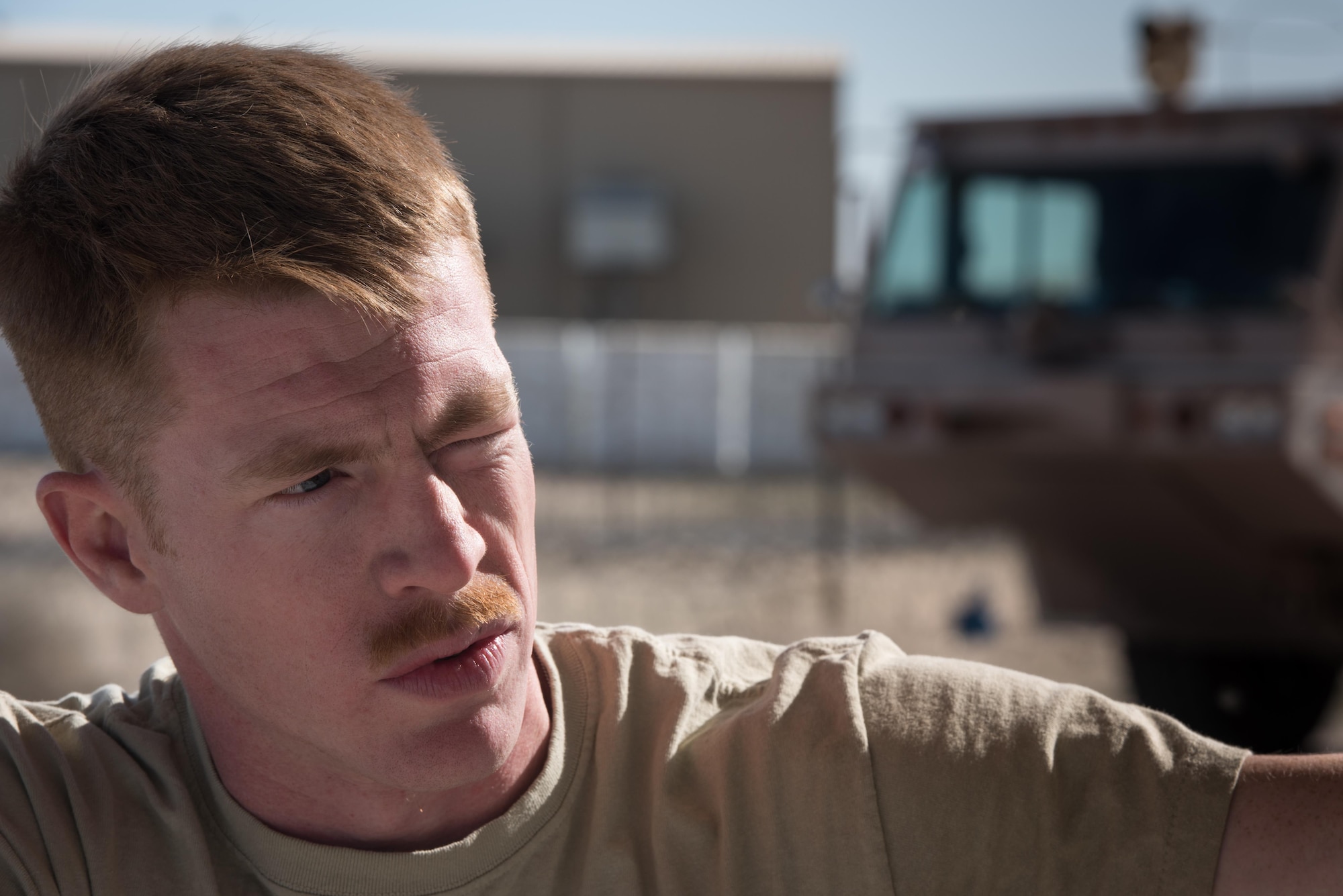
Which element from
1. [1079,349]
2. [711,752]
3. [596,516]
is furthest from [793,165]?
[711,752]

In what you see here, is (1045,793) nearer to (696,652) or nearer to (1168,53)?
(696,652)

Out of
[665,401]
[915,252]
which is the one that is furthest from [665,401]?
[915,252]

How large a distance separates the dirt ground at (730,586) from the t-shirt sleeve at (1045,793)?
4022mm

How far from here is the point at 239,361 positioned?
128 centimetres

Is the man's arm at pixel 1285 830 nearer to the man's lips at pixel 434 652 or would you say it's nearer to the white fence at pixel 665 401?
the man's lips at pixel 434 652

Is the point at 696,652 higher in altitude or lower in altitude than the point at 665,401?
higher

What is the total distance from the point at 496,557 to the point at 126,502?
34 cm

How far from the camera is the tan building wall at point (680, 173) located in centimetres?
2033

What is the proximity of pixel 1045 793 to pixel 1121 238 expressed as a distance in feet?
15.4

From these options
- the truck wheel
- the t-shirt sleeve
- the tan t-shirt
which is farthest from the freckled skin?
the truck wheel

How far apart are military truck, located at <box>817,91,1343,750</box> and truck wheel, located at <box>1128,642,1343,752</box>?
1cm

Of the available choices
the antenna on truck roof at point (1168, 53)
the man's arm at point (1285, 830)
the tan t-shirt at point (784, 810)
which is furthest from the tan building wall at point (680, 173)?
the man's arm at point (1285, 830)

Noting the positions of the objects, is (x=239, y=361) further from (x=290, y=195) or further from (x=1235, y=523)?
(x=1235, y=523)

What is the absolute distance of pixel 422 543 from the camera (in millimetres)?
1286
